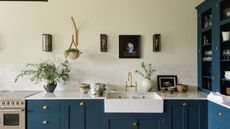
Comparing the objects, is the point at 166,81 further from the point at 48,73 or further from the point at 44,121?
the point at 44,121

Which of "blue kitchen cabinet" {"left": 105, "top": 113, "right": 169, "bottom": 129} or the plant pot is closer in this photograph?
"blue kitchen cabinet" {"left": 105, "top": 113, "right": 169, "bottom": 129}

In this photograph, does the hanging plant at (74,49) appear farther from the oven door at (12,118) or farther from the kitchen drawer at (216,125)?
the kitchen drawer at (216,125)

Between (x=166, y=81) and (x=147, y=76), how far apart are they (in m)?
0.33

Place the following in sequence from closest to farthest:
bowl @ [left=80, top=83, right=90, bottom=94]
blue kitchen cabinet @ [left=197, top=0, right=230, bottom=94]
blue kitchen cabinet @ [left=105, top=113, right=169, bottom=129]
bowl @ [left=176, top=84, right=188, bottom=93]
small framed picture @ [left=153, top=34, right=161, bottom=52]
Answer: blue kitchen cabinet @ [left=197, top=0, right=230, bottom=94], blue kitchen cabinet @ [left=105, top=113, right=169, bottom=129], bowl @ [left=80, top=83, right=90, bottom=94], bowl @ [left=176, top=84, right=188, bottom=93], small framed picture @ [left=153, top=34, right=161, bottom=52]

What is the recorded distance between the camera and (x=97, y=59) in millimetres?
4039

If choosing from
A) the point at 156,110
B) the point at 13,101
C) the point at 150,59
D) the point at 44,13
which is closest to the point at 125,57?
the point at 150,59

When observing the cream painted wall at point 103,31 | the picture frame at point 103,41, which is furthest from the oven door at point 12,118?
the picture frame at point 103,41

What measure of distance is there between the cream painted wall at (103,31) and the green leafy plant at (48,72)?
0.11 meters

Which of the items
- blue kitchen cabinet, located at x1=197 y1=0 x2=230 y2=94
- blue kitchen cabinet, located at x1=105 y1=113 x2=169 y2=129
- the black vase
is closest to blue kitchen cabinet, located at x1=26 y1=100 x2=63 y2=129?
the black vase

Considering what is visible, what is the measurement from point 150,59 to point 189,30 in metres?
0.80

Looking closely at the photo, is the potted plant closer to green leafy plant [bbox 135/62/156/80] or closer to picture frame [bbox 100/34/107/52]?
picture frame [bbox 100/34/107/52]

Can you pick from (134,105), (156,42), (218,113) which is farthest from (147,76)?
(218,113)

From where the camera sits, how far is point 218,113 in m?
2.85

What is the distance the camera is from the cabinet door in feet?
11.0
